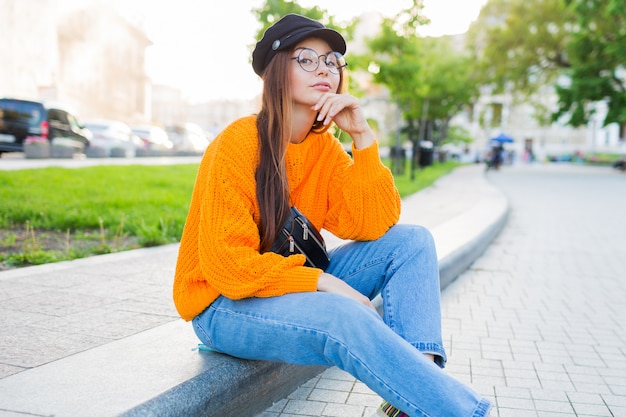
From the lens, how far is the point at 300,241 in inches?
95.0

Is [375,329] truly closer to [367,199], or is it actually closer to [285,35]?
[367,199]

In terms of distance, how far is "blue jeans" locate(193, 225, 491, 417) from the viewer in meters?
1.94

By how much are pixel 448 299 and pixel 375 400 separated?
80.5 inches

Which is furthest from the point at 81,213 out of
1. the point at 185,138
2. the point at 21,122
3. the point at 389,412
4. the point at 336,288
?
the point at 185,138

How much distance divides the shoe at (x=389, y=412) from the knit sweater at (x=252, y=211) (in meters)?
0.46

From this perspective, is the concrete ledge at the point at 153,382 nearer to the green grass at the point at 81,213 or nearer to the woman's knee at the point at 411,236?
the woman's knee at the point at 411,236

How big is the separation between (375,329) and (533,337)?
7.05 feet

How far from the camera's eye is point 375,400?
2.79 meters

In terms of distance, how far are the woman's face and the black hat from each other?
33 mm

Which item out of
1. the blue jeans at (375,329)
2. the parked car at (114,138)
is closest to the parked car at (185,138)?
the parked car at (114,138)

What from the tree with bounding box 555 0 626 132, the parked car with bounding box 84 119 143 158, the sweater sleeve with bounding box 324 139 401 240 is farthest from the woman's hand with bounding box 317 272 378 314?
the tree with bounding box 555 0 626 132

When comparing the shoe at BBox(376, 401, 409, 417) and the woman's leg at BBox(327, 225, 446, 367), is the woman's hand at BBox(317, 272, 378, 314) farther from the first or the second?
the shoe at BBox(376, 401, 409, 417)

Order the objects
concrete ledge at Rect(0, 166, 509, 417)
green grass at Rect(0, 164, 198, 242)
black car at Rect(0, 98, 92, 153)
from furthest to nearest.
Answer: black car at Rect(0, 98, 92, 153), green grass at Rect(0, 164, 198, 242), concrete ledge at Rect(0, 166, 509, 417)

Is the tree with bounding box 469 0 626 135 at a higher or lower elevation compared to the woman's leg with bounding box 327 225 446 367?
higher
